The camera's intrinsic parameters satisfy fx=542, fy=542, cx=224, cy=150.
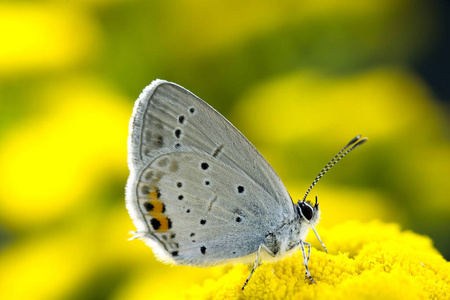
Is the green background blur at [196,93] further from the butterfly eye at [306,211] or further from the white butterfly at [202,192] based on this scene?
the butterfly eye at [306,211]

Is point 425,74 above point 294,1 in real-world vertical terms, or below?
below

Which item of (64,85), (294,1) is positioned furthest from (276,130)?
(64,85)

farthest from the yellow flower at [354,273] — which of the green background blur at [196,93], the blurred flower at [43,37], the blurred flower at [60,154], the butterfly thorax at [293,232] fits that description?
the blurred flower at [43,37]

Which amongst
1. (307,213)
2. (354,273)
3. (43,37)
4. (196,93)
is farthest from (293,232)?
(43,37)

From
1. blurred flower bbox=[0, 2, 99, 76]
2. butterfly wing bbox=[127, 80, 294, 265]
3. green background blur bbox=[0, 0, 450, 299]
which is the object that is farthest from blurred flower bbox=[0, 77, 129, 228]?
butterfly wing bbox=[127, 80, 294, 265]

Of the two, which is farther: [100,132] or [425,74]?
[425,74]

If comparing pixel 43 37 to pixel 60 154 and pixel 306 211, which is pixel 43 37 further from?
pixel 306 211

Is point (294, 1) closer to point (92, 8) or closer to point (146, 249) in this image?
point (92, 8)

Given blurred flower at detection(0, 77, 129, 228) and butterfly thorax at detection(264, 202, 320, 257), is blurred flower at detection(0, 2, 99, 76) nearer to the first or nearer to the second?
blurred flower at detection(0, 77, 129, 228)

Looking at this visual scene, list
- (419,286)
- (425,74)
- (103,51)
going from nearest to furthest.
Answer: (419,286) → (103,51) → (425,74)
